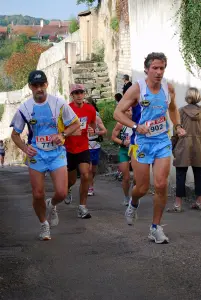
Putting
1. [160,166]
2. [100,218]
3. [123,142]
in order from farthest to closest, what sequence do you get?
[123,142], [100,218], [160,166]

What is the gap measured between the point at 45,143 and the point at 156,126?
4.00 feet

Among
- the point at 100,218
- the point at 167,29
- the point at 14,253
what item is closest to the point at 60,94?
the point at 167,29

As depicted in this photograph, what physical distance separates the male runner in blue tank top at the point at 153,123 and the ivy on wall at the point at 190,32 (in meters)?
4.29

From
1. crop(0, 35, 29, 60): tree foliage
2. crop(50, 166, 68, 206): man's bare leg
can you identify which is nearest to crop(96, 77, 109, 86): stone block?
crop(50, 166, 68, 206): man's bare leg

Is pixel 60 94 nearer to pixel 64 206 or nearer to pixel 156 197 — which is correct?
pixel 64 206

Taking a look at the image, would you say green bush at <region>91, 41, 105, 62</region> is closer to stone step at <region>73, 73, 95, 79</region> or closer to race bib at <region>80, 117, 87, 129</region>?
stone step at <region>73, 73, 95, 79</region>

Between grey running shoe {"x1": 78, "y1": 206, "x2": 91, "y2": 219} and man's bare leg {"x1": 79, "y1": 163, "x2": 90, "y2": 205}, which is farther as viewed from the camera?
man's bare leg {"x1": 79, "y1": 163, "x2": 90, "y2": 205}

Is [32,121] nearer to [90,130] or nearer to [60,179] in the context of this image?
[60,179]

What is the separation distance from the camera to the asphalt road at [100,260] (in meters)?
5.67

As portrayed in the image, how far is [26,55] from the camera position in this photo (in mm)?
71500

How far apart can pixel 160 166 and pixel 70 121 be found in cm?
116

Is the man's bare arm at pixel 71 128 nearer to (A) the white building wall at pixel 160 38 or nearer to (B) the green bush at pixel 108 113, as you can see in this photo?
(A) the white building wall at pixel 160 38

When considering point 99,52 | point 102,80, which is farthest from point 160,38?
point 99,52

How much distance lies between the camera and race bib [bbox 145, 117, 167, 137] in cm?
738
